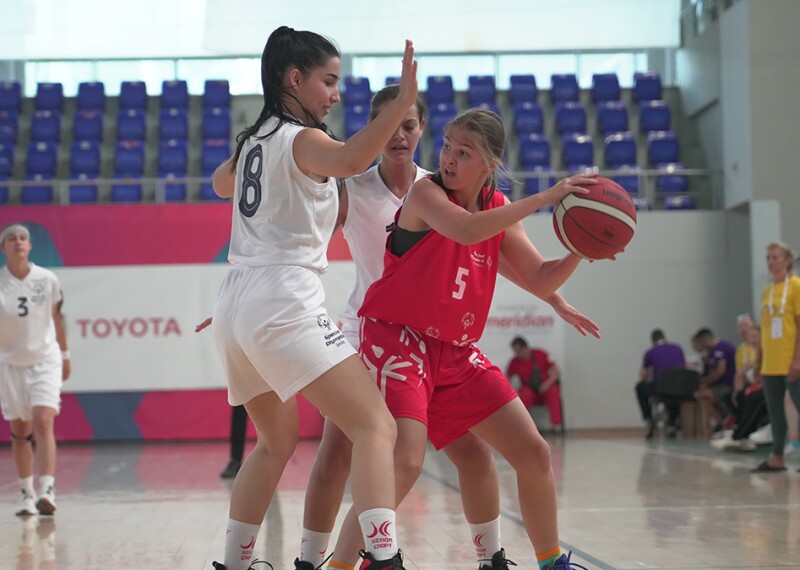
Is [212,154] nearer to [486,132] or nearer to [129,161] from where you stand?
[129,161]

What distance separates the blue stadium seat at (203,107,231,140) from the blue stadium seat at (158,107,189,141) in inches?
12.7

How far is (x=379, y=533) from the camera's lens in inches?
108

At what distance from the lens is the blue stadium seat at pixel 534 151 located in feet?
50.4

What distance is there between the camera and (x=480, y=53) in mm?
17344

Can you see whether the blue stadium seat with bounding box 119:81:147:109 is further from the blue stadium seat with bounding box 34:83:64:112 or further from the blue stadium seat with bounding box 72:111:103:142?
the blue stadium seat with bounding box 34:83:64:112

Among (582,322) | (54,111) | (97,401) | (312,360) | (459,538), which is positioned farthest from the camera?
(54,111)

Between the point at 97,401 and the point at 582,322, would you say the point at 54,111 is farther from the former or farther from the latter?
the point at 582,322

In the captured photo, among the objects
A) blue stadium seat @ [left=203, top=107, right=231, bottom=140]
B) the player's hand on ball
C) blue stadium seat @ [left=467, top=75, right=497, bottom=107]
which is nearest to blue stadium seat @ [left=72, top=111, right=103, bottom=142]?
blue stadium seat @ [left=203, top=107, right=231, bottom=140]

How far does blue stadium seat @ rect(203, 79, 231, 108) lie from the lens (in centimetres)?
1659

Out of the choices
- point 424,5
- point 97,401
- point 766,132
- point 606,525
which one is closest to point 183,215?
point 97,401

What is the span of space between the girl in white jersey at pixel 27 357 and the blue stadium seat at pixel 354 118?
29.4 feet

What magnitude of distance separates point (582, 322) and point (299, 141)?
1213 millimetres

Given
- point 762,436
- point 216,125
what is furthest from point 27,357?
point 216,125

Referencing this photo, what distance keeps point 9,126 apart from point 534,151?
7.85 meters
